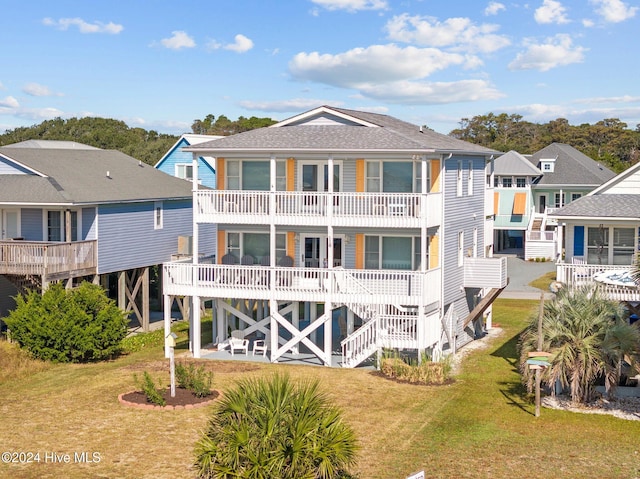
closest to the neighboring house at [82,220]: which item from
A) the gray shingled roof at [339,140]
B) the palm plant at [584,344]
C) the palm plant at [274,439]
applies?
the gray shingled roof at [339,140]

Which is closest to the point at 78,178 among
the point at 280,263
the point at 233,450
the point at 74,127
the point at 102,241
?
the point at 102,241

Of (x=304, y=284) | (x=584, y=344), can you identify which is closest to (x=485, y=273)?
(x=304, y=284)

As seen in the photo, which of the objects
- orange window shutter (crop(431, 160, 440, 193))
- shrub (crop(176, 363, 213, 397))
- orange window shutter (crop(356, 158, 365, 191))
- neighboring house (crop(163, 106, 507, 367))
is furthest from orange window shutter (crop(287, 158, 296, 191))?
shrub (crop(176, 363, 213, 397))

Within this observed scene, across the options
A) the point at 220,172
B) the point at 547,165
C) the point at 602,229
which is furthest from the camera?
the point at 547,165

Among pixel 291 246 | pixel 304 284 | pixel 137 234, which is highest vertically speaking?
pixel 137 234

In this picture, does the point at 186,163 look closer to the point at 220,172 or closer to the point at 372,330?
the point at 220,172

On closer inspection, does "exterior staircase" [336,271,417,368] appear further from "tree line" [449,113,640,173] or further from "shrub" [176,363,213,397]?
"tree line" [449,113,640,173]

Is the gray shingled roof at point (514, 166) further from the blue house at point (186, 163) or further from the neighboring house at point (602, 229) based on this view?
the neighboring house at point (602, 229)
